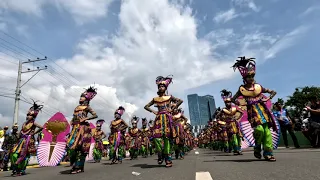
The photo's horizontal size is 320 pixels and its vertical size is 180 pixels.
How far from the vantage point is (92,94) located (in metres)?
9.01

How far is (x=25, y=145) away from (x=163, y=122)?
460 centimetres

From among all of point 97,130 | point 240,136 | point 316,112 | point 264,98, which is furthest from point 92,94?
point 97,130

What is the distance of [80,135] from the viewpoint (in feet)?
26.6

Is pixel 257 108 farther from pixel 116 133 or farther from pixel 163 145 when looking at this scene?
pixel 116 133

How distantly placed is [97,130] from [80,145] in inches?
421

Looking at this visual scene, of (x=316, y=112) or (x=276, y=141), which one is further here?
(x=316, y=112)

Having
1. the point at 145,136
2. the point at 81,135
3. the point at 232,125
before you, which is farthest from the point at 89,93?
the point at 145,136

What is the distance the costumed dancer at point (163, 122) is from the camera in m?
8.29

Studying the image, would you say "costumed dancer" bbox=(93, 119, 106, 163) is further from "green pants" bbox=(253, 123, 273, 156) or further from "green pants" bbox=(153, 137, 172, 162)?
"green pants" bbox=(253, 123, 273, 156)

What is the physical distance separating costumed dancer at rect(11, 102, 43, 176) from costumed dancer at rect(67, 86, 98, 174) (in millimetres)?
1916

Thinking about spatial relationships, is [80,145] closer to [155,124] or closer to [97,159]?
[155,124]

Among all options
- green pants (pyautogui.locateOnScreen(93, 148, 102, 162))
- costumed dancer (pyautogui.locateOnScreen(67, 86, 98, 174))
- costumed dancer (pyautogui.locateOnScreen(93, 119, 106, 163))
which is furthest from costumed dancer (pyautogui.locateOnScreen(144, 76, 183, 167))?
green pants (pyautogui.locateOnScreen(93, 148, 102, 162))

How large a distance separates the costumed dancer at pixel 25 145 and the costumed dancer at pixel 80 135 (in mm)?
1916

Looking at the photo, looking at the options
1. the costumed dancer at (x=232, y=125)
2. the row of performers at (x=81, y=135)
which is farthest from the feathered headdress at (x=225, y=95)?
the row of performers at (x=81, y=135)
